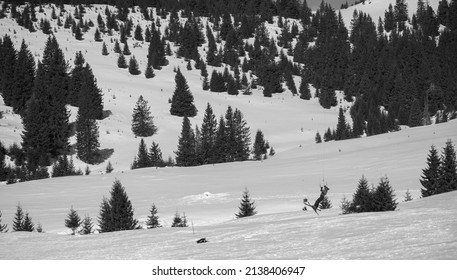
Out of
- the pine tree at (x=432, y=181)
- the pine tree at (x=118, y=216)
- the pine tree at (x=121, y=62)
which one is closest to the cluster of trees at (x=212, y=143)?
the pine tree at (x=121, y=62)

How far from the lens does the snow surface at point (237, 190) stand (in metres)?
10.9

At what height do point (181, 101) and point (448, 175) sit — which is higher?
point (181, 101)

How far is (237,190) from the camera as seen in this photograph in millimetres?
42781

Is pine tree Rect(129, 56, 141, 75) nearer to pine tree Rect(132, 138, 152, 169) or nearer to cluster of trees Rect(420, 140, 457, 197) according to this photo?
pine tree Rect(132, 138, 152, 169)

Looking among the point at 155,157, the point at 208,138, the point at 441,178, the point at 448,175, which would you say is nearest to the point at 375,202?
the point at 441,178

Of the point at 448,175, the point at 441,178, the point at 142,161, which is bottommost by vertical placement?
the point at 441,178

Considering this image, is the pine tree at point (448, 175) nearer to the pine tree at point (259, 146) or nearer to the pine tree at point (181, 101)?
the pine tree at point (259, 146)

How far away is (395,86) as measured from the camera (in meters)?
115

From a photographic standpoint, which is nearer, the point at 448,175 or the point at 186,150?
the point at 448,175

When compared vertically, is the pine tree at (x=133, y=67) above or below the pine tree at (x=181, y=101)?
above

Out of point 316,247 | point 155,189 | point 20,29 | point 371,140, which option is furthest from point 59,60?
point 316,247

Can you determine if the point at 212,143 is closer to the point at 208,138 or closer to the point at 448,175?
the point at 208,138

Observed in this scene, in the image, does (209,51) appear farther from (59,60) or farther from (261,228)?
(261,228)
